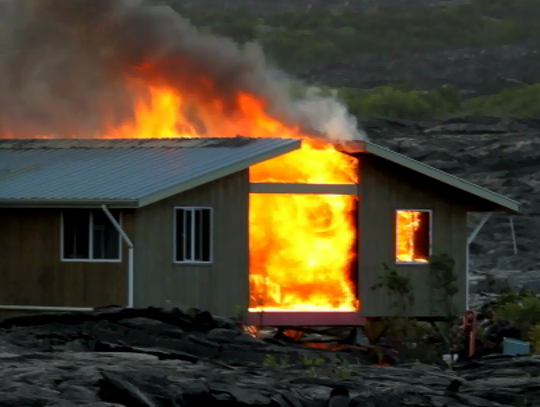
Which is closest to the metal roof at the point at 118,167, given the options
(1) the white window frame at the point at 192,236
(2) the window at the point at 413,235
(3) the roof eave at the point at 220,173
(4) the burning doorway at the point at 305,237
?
(3) the roof eave at the point at 220,173

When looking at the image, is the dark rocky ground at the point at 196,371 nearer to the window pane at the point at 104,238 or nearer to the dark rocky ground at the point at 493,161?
the window pane at the point at 104,238

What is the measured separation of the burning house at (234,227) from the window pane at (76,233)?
Result: 0.02 meters

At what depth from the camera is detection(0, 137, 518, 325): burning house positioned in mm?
27406

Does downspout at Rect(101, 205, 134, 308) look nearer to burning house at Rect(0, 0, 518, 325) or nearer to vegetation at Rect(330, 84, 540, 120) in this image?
burning house at Rect(0, 0, 518, 325)

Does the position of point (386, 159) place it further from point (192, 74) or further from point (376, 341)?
point (192, 74)

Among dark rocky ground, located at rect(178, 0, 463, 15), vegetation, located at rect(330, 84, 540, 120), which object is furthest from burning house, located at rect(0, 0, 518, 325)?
dark rocky ground, located at rect(178, 0, 463, 15)

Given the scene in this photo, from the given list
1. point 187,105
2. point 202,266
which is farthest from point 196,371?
point 187,105

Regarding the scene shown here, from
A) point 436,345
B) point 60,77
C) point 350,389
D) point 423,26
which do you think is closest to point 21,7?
point 60,77

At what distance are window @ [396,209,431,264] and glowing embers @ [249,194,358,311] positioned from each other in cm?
82

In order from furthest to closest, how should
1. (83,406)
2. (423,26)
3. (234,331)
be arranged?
(423,26)
(234,331)
(83,406)

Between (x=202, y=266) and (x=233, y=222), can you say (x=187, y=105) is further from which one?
(x=202, y=266)

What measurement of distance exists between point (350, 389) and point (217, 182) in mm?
9289

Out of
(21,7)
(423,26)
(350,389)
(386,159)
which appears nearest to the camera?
(350,389)

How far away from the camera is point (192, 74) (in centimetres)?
3641
